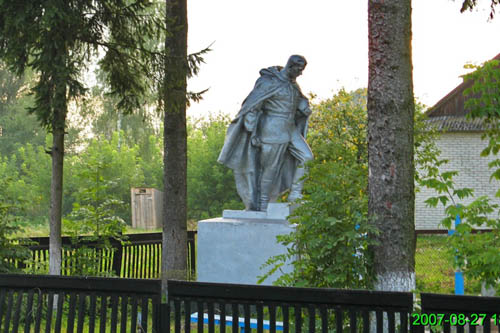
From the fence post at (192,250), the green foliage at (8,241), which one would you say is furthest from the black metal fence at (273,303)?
the fence post at (192,250)

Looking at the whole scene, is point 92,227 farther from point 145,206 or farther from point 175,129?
point 145,206

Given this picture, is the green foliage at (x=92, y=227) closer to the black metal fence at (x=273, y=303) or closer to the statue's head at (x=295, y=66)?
the statue's head at (x=295, y=66)

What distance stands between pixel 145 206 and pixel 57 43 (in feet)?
74.7

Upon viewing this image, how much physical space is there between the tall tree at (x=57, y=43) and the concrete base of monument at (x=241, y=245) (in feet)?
6.40

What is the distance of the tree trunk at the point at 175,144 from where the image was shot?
9.14m

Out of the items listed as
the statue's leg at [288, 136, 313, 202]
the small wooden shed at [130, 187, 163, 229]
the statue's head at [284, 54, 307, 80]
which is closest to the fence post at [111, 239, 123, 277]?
the statue's leg at [288, 136, 313, 202]

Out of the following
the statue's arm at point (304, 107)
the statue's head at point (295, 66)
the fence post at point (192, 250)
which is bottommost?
the fence post at point (192, 250)

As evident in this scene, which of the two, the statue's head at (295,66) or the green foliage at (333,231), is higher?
the statue's head at (295,66)

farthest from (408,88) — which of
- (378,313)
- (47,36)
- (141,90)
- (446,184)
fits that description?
(141,90)

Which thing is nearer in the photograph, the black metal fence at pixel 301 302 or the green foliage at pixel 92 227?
the black metal fence at pixel 301 302

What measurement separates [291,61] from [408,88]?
11.5 feet

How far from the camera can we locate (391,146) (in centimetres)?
475

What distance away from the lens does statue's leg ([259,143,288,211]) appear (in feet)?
27.5

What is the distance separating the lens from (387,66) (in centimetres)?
482
